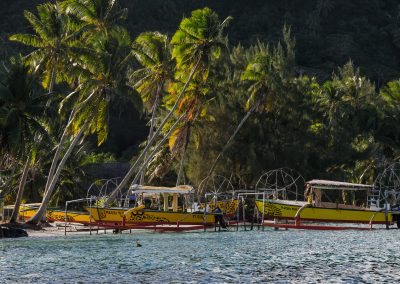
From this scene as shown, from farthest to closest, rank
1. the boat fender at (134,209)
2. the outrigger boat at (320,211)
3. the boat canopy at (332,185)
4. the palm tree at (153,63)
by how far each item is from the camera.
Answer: the palm tree at (153,63)
the boat canopy at (332,185)
the outrigger boat at (320,211)
the boat fender at (134,209)

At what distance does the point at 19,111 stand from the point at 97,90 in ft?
20.4

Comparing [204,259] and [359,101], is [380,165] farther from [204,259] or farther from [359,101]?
[204,259]

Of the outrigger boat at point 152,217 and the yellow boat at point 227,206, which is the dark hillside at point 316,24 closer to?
the yellow boat at point 227,206

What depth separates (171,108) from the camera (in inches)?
2408

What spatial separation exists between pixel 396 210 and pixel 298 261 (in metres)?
24.1

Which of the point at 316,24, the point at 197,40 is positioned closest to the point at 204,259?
the point at 197,40

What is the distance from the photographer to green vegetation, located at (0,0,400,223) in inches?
1833

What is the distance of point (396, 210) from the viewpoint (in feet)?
167

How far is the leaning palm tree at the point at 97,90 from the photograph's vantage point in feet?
153

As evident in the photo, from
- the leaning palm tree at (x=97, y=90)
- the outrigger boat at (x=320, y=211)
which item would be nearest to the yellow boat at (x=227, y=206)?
the outrigger boat at (x=320, y=211)

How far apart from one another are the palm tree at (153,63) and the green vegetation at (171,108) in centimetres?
11

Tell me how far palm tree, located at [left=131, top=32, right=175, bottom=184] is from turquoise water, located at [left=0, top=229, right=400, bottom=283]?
1582 cm

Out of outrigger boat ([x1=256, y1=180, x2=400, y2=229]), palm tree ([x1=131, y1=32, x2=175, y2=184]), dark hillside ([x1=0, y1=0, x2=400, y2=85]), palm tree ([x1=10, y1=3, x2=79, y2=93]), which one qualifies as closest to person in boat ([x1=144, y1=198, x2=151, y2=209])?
palm tree ([x1=131, y1=32, x2=175, y2=184])

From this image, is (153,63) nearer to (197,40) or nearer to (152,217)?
(197,40)
